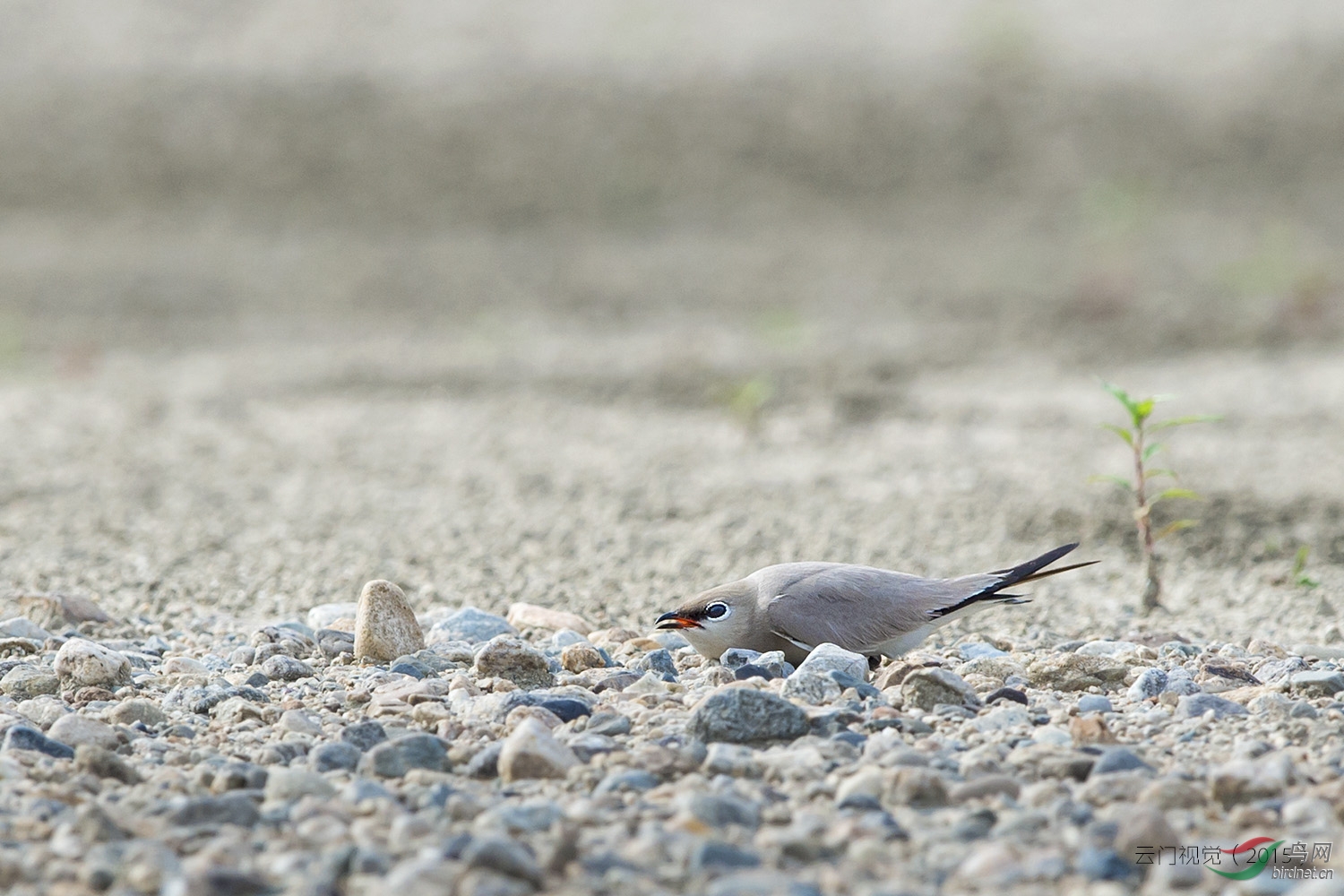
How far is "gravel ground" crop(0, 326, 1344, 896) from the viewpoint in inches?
68.7

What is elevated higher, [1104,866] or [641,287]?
[641,287]

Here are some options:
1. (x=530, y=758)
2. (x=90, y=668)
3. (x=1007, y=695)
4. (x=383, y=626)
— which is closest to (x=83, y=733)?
(x=90, y=668)

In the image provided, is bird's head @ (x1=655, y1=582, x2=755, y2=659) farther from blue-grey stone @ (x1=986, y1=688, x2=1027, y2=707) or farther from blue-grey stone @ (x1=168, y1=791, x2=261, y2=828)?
blue-grey stone @ (x1=168, y1=791, x2=261, y2=828)

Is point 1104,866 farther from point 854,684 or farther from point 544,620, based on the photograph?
point 544,620

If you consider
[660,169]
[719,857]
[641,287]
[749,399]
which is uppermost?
[660,169]

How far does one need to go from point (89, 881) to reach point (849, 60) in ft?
35.4

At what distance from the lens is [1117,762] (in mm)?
1960

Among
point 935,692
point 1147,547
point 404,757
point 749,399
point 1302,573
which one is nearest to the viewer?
point 404,757

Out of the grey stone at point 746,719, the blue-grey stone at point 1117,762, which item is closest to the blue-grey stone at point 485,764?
the grey stone at point 746,719

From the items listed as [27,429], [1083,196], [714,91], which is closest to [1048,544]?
[27,429]

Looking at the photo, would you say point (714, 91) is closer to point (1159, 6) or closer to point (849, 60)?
point (849, 60)

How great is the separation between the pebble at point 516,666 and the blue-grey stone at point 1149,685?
1.05 m

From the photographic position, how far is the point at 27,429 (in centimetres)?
545

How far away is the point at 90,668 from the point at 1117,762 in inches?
70.3
